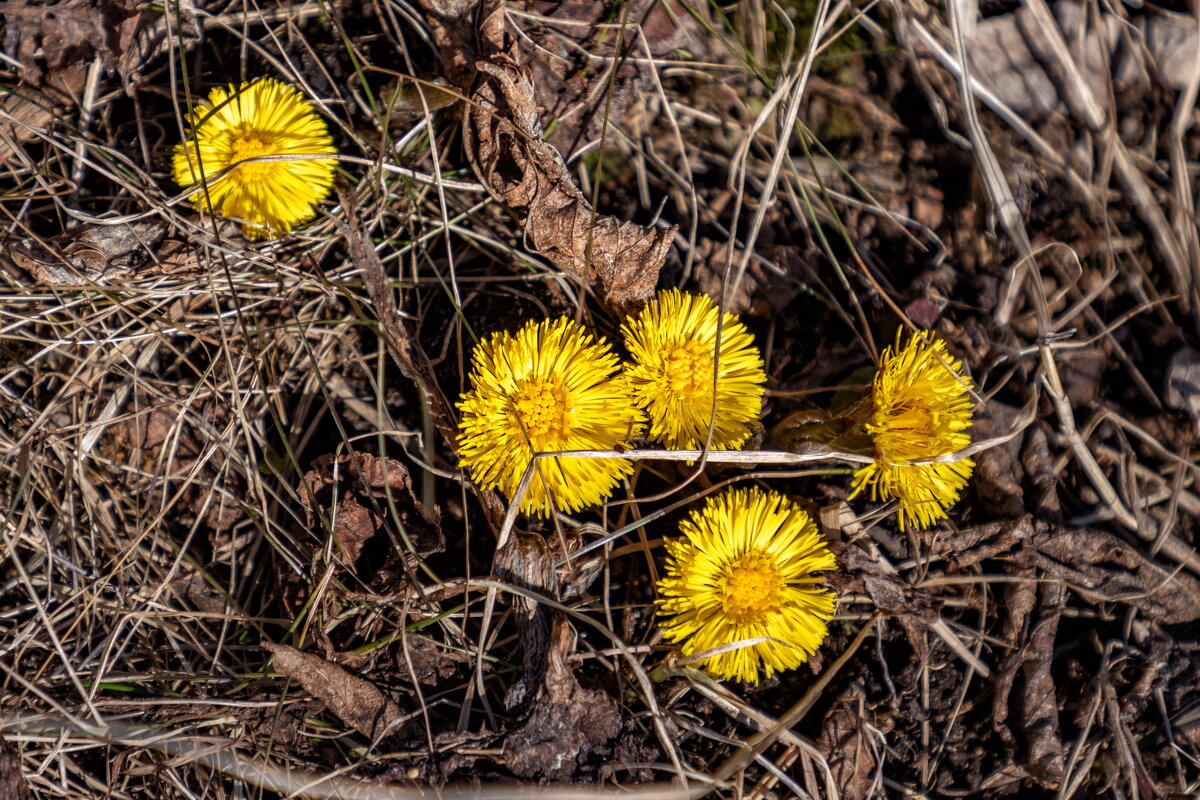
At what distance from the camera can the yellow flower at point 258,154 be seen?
168 cm

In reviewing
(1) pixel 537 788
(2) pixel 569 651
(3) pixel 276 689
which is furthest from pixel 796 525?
(3) pixel 276 689

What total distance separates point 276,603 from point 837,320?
1.42 metres

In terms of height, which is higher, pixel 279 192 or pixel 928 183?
pixel 928 183

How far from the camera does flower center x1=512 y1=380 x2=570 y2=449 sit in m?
1.47

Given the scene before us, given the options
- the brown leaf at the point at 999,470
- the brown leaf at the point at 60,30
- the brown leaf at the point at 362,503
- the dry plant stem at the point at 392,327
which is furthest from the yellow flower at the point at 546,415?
the brown leaf at the point at 60,30

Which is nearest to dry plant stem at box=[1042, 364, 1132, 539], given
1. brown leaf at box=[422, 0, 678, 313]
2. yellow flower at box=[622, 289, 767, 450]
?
yellow flower at box=[622, 289, 767, 450]

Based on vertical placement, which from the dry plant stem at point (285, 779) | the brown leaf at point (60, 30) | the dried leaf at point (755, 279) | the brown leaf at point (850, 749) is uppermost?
the brown leaf at point (60, 30)

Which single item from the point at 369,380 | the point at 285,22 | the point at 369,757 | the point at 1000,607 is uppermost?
the point at 285,22

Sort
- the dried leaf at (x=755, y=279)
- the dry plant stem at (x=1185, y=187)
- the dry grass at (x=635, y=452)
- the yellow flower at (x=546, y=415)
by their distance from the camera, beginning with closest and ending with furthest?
the yellow flower at (x=546, y=415) → the dry grass at (x=635, y=452) → the dry plant stem at (x=1185, y=187) → the dried leaf at (x=755, y=279)

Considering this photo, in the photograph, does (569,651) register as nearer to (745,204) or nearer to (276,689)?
(276,689)

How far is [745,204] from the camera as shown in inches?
74.7

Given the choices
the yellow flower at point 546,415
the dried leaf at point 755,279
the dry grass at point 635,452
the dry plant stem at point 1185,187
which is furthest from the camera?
the dried leaf at point 755,279

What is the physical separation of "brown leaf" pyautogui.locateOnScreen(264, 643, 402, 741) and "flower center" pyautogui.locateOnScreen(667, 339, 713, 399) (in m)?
0.86

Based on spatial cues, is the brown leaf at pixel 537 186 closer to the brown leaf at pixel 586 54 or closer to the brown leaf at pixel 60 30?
the brown leaf at pixel 586 54
